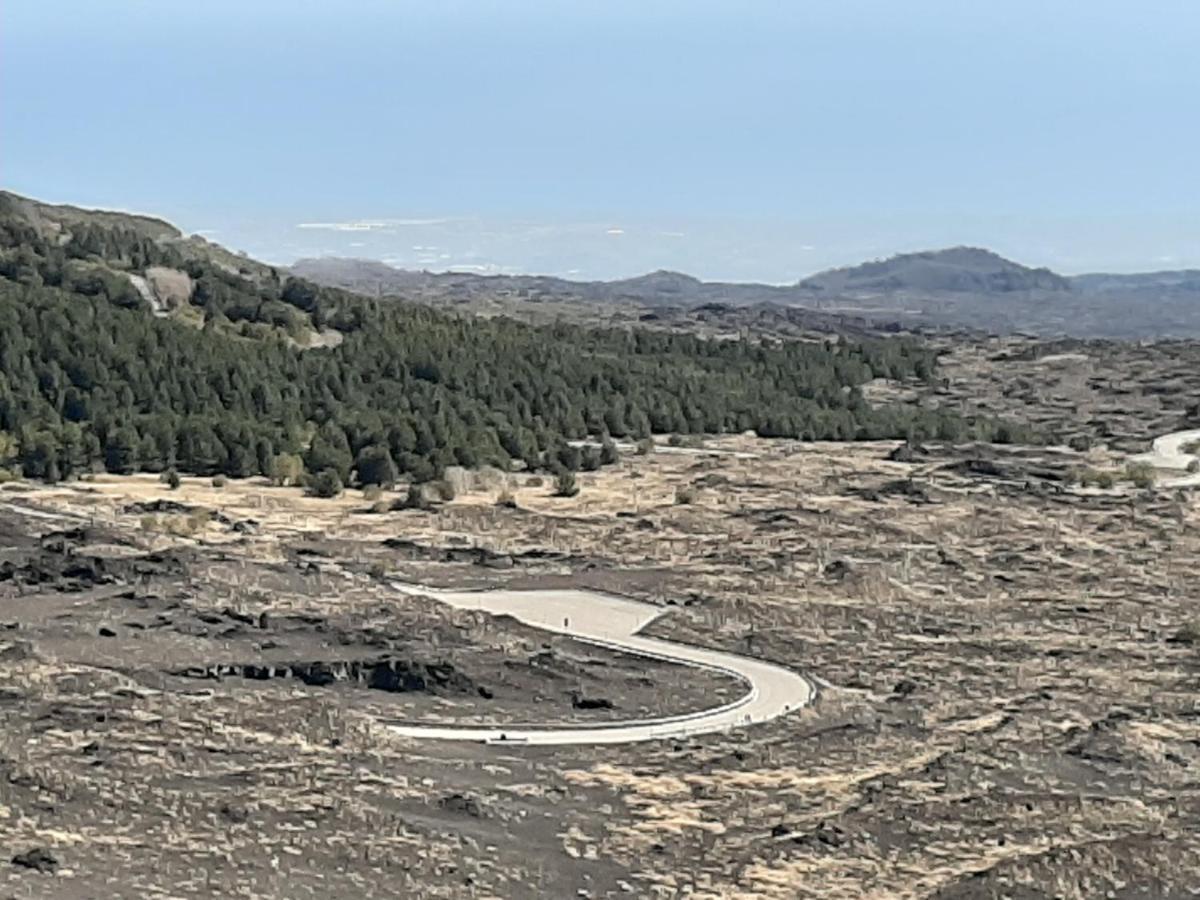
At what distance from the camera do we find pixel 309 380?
84375 mm

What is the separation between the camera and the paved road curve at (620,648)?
3384 cm

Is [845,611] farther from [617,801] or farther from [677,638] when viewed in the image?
[617,801]

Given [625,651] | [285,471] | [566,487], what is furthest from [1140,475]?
[625,651]

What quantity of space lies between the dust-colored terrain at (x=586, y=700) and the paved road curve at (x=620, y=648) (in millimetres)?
719

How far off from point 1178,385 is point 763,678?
8381 centimetres

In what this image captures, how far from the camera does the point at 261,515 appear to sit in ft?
196

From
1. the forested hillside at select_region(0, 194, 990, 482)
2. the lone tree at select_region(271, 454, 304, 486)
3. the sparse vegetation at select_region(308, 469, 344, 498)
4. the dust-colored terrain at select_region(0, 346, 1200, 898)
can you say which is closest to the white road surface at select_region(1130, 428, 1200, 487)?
the forested hillside at select_region(0, 194, 990, 482)

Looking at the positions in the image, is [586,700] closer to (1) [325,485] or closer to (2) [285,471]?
(1) [325,485]

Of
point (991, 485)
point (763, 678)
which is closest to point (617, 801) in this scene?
point (763, 678)

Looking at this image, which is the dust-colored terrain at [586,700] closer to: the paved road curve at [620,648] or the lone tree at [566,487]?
the paved road curve at [620,648]

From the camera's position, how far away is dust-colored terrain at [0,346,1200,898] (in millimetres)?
26203

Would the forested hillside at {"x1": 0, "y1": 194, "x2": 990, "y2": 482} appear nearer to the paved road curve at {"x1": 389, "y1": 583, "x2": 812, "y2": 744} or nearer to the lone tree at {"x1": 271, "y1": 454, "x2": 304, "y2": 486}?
the lone tree at {"x1": 271, "y1": 454, "x2": 304, "y2": 486}

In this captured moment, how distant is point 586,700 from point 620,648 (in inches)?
229

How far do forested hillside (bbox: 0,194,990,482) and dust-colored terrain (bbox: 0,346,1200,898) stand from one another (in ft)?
18.9
